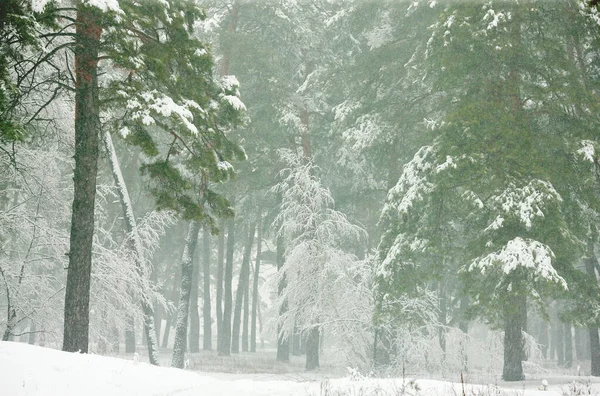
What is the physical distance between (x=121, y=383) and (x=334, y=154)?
56.3ft

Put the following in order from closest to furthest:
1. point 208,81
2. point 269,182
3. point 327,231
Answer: point 208,81, point 327,231, point 269,182

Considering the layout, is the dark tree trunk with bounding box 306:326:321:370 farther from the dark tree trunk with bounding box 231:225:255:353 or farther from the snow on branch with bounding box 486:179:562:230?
the snow on branch with bounding box 486:179:562:230

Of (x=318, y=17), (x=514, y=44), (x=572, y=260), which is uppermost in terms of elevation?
(x=318, y=17)

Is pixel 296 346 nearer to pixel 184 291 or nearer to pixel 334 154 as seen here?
pixel 334 154

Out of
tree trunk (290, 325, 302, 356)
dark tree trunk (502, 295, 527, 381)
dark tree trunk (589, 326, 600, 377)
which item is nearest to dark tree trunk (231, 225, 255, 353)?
tree trunk (290, 325, 302, 356)

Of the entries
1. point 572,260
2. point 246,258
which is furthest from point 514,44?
point 246,258

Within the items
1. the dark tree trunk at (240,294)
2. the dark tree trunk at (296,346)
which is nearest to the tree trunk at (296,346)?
the dark tree trunk at (296,346)

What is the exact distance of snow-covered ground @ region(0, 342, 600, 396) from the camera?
23.1ft

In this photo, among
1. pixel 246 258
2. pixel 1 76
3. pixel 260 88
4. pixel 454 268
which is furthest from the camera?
pixel 246 258

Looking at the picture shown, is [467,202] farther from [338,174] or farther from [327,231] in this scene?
[338,174]

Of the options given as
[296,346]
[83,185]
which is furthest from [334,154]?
[296,346]

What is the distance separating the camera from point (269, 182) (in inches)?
936

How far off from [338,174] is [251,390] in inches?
704

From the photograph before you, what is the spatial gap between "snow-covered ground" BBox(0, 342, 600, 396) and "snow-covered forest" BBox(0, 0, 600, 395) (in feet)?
0.75
